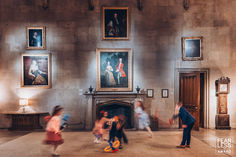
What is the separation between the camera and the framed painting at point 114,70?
32.2ft

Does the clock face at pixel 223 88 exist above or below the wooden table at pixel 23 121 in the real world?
above

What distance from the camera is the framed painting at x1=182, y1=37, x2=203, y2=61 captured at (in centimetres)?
987

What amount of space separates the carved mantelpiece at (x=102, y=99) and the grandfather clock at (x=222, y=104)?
148 inches

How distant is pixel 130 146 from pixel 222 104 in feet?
18.5

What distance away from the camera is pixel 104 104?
382 inches

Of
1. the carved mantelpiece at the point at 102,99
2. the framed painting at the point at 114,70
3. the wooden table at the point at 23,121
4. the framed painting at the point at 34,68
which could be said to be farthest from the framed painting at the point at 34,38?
the carved mantelpiece at the point at 102,99

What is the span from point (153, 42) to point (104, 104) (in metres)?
3.98

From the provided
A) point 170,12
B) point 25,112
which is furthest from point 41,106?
point 170,12

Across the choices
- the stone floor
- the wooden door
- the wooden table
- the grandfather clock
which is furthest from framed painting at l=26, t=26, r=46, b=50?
the grandfather clock

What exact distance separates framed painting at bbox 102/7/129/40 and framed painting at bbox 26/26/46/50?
3.20 meters

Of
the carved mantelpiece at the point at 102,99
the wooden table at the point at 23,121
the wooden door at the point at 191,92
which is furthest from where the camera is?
the carved mantelpiece at the point at 102,99

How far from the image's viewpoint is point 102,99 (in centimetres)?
968

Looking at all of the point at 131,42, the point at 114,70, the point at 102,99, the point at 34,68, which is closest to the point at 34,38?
the point at 34,68

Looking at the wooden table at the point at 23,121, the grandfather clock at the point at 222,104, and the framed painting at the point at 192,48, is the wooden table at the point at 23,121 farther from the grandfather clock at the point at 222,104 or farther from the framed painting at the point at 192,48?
the grandfather clock at the point at 222,104
